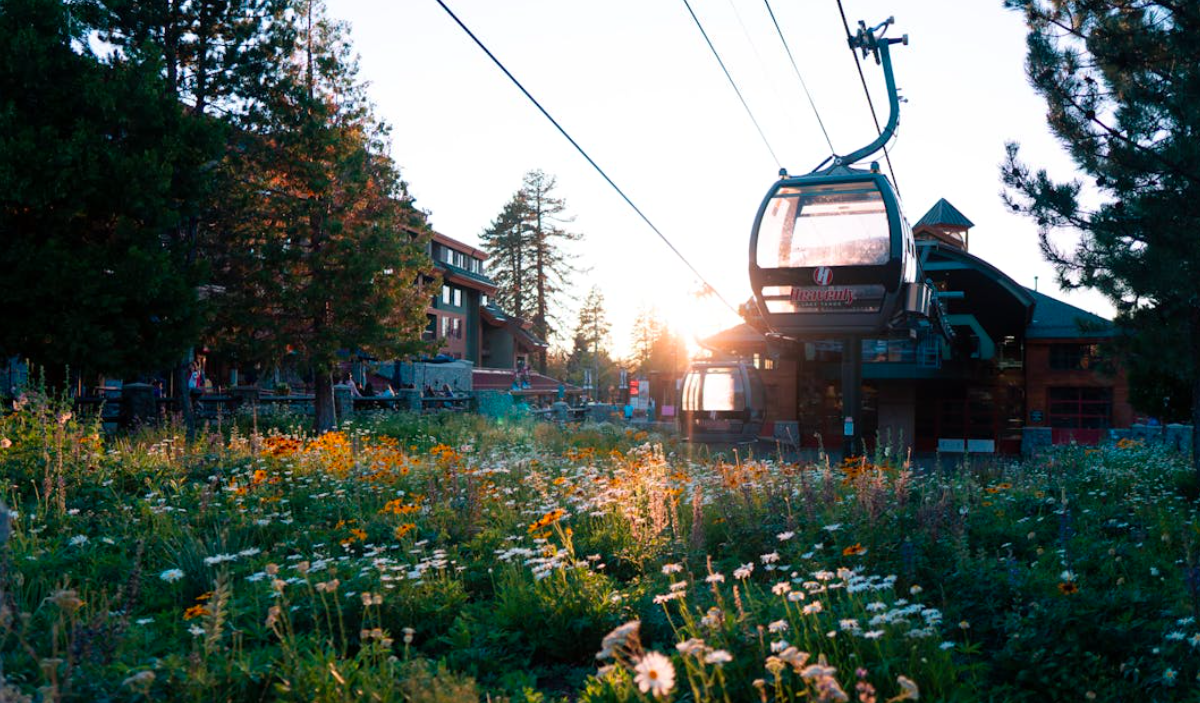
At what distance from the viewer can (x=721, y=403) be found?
2472cm

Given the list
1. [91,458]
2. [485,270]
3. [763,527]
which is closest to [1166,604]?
[763,527]

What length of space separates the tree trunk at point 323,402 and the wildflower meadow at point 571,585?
1013 centimetres

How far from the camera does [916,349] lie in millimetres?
31562

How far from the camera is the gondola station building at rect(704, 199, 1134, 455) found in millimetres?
30828

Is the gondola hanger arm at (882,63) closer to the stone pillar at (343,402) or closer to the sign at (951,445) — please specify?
the stone pillar at (343,402)

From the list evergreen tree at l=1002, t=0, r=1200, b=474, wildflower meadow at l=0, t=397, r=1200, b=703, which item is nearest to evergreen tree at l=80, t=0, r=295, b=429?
wildflower meadow at l=0, t=397, r=1200, b=703

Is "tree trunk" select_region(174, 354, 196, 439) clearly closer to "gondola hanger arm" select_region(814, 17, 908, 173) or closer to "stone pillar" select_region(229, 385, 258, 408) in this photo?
"stone pillar" select_region(229, 385, 258, 408)

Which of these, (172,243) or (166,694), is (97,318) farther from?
(166,694)

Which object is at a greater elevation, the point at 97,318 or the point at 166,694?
the point at 97,318

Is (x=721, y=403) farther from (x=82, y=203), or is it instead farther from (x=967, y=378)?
(x=82, y=203)

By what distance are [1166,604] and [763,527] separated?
9.14 ft

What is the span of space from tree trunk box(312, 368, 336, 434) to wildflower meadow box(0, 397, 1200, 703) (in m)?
10.1

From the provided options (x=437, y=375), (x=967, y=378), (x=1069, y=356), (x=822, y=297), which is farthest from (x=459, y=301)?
(x=822, y=297)

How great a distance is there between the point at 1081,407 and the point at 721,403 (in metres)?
14.9
